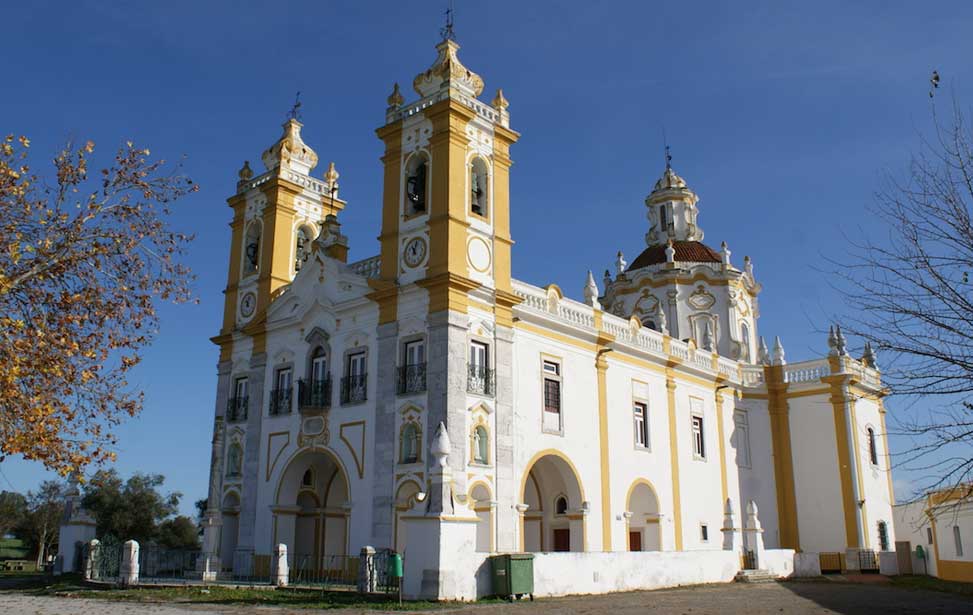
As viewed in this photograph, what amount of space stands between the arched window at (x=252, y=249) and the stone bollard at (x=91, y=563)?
935 cm

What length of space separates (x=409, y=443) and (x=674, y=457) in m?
10.8

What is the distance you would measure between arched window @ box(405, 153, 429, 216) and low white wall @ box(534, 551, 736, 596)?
31.5ft

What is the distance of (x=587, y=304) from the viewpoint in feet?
90.5

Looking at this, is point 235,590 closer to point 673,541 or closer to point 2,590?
point 2,590

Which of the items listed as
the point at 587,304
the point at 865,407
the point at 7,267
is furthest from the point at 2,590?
the point at 865,407

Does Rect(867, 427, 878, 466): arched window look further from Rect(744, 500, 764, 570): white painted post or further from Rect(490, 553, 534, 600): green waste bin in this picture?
Rect(490, 553, 534, 600): green waste bin

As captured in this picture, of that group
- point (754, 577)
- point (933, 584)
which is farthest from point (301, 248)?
point (933, 584)

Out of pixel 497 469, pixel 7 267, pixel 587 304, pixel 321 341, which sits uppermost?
pixel 587 304

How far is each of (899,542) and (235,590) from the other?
84.2ft

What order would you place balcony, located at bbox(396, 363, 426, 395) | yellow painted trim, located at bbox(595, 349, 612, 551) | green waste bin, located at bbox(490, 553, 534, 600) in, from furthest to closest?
yellow painted trim, located at bbox(595, 349, 612, 551) → balcony, located at bbox(396, 363, 426, 395) → green waste bin, located at bbox(490, 553, 534, 600)

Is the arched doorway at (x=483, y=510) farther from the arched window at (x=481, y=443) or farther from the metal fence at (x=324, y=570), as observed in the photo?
the metal fence at (x=324, y=570)

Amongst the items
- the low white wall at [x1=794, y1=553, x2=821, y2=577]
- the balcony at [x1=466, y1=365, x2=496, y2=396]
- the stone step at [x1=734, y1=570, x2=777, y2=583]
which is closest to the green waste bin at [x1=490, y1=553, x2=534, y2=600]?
the balcony at [x1=466, y1=365, x2=496, y2=396]

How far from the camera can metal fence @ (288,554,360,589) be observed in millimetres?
21125

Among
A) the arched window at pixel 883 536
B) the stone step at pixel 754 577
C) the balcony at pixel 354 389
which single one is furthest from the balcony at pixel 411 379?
the arched window at pixel 883 536
